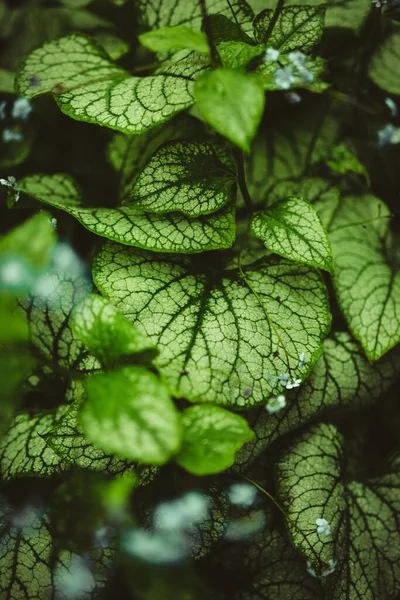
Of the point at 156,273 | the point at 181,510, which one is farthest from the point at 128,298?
the point at 181,510

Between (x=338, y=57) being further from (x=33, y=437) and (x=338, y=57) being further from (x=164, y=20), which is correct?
(x=33, y=437)

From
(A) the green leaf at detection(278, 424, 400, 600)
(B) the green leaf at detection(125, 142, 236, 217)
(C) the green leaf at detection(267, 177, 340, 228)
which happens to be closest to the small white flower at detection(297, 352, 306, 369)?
(A) the green leaf at detection(278, 424, 400, 600)

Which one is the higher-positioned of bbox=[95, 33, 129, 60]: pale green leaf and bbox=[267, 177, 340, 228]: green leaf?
bbox=[95, 33, 129, 60]: pale green leaf

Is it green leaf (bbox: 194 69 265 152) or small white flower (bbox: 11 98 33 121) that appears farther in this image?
small white flower (bbox: 11 98 33 121)

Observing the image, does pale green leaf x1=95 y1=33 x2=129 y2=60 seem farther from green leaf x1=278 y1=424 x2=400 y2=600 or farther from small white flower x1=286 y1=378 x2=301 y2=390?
green leaf x1=278 y1=424 x2=400 y2=600

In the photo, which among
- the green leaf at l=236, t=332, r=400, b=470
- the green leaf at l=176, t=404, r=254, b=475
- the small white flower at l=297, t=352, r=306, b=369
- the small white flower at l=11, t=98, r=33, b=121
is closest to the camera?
the green leaf at l=176, t=404, r=254, b=475

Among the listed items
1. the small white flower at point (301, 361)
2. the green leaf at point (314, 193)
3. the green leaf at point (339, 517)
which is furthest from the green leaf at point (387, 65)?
the green leaf at point (339, 517)

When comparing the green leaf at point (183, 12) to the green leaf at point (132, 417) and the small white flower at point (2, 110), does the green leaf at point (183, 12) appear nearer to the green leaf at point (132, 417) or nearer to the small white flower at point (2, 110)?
the small white flower at point (2, 110)

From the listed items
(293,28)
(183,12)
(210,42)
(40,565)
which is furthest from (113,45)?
(40,565)

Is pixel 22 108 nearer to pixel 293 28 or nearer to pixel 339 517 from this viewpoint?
pixel 293 28
